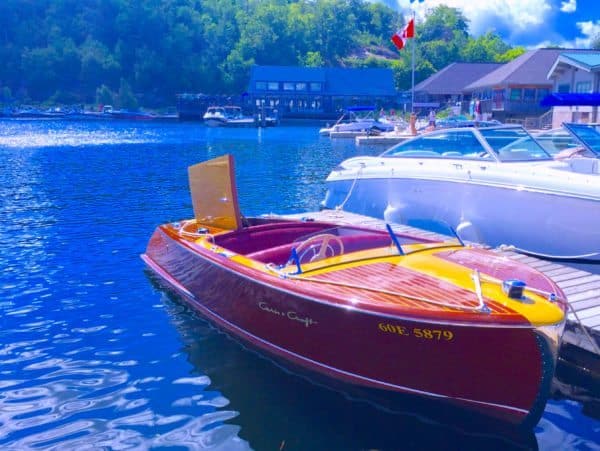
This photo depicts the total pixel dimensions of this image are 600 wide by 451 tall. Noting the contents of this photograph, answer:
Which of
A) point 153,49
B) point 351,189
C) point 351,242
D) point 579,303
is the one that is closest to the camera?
point 579,303

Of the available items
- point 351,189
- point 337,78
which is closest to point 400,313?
point 351,189

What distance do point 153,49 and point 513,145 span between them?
11634cm

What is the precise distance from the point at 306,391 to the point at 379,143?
36.7 metres

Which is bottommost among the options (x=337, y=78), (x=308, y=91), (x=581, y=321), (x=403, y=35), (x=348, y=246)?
(x=581, y=321)

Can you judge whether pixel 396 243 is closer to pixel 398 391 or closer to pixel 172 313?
pixel 398 391

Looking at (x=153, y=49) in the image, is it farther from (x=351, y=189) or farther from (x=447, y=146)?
(x=447, y=146)

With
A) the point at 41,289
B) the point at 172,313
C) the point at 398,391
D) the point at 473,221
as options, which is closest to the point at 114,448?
the point at 398,391

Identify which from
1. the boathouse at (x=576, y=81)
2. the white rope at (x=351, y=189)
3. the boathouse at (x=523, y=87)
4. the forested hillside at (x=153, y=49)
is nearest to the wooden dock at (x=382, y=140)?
the boathouse at (x=576, y=81)

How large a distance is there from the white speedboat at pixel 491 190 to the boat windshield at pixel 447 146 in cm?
2

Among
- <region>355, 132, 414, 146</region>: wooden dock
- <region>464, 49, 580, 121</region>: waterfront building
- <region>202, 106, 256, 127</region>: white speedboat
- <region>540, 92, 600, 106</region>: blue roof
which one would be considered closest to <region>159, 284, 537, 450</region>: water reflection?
<region>540, 92, 600, 106</region>: blue roof

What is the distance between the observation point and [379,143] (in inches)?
1649

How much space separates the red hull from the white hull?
228cm

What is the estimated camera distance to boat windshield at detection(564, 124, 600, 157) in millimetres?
12055

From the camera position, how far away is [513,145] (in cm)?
1130
